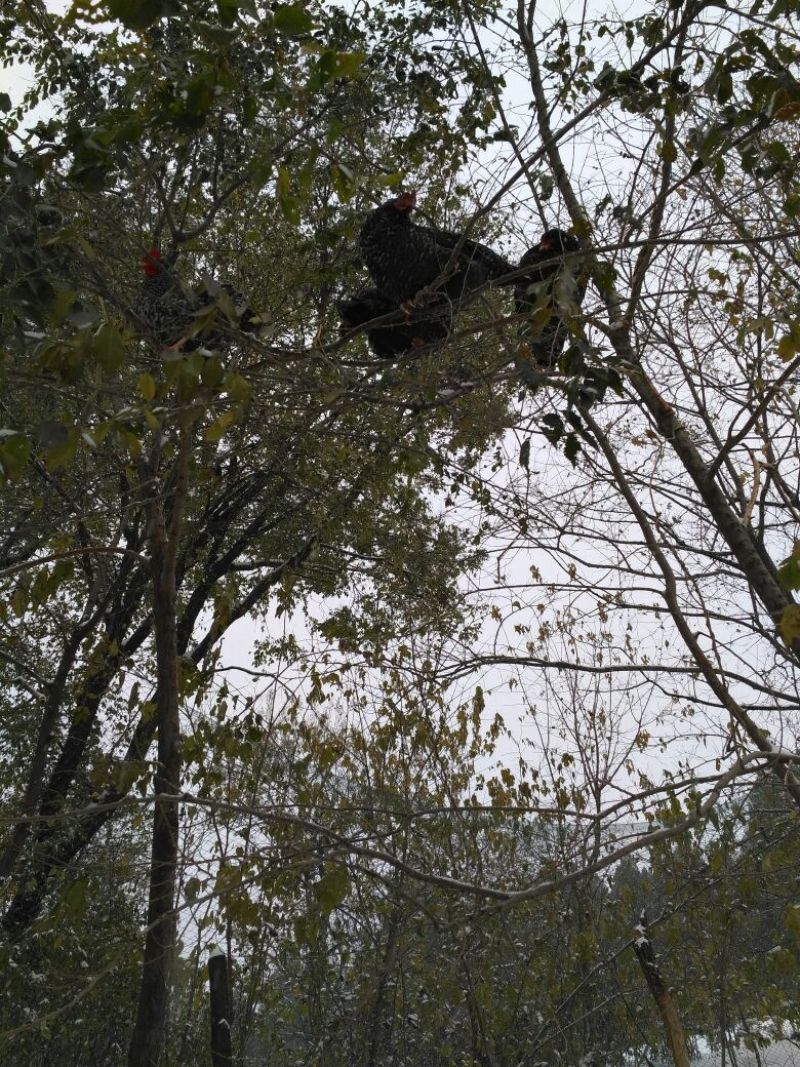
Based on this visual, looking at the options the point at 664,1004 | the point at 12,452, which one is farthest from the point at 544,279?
the point at 664,1004

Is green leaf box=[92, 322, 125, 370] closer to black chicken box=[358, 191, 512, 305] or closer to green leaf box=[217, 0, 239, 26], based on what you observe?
green leaf box=[217, 0, 239, 26]

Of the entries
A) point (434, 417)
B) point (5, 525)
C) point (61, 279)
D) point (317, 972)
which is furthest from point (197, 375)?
point (5, 525)

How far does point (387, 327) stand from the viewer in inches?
119

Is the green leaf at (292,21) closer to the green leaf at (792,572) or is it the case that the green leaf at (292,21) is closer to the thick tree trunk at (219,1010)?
the green leaf at (792,572)

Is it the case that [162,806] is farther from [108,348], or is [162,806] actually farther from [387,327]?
[108,348]

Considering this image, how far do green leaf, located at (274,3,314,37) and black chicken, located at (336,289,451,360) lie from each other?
53.4 inches

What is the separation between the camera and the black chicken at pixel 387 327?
9.98 ft

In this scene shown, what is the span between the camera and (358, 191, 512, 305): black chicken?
292cm

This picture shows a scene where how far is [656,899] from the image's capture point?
6.03 m

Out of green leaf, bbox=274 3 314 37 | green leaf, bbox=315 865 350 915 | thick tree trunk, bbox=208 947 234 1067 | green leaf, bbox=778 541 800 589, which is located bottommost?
green leaf, bbox=778 541 800 589

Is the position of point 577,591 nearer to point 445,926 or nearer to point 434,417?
point 434,417

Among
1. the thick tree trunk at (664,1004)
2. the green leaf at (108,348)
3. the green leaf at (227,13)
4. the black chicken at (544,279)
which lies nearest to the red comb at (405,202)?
the black chicken at (544,279)

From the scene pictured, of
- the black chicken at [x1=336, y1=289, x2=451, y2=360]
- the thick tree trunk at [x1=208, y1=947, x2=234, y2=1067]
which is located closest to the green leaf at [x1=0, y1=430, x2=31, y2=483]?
the black chicken at [x1=336, y1=289, x2=451, y2=360]

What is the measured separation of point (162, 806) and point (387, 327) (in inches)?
78.9
